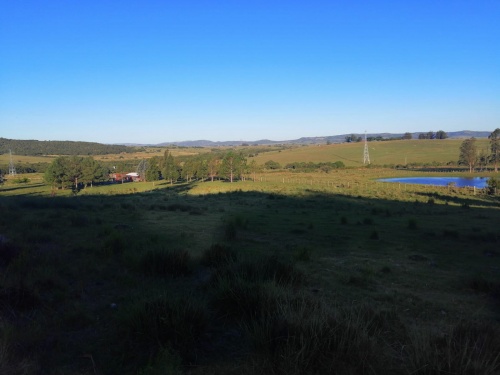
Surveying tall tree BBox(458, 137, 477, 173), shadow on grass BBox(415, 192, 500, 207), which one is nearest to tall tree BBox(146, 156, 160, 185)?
shadow on grass BBox(415, 192, 500, 207)

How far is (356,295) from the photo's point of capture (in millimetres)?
7445

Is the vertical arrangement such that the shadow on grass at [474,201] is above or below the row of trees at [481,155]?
below

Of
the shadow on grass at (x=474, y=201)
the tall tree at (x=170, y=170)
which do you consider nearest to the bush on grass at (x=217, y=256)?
the shadow on grass at (x=474, y=201)

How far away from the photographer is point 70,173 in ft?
258

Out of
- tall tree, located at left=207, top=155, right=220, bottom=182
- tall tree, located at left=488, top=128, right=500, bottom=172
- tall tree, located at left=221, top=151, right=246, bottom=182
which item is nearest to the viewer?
tall tree, located at left=221, top=151, right=246, bottom=182

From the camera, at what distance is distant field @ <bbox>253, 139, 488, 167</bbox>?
137 metres

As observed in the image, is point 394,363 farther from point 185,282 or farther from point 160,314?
point 185,282

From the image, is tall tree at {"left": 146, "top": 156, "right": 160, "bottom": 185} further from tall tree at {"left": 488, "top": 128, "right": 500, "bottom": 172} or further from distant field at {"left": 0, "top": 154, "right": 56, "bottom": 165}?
tall tree at {"left": 488, "top": 128, "right": 500, "bottom": 172}

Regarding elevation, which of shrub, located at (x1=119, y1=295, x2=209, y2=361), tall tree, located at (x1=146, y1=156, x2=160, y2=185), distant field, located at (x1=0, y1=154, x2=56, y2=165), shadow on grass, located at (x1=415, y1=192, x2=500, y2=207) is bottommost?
shadow on grass, located at (x1=415, y1=192, x2=500, y2=207)

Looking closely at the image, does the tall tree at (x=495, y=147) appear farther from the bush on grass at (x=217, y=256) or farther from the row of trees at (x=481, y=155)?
the bush on grass at (x=217, y=256)

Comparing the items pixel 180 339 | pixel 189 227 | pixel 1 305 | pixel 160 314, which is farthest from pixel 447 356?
pixel 189 227

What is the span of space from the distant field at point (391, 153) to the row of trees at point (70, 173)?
239ft

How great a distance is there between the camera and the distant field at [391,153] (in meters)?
137

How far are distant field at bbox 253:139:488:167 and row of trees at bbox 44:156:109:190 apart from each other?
72.8 meters
